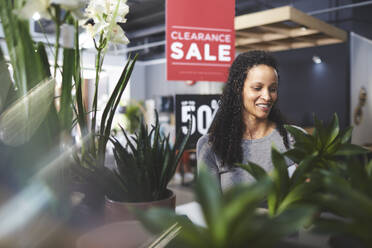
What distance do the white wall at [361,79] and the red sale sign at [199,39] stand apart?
17.2 ft

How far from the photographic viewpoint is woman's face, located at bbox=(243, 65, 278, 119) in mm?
1364

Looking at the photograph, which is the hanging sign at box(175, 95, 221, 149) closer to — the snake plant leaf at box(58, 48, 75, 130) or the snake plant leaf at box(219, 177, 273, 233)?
the snake plant leaf at box(58, 48, 75, 130)

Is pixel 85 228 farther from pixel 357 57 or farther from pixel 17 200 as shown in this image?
pixel 357 57

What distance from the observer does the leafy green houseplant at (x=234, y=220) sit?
30 cm

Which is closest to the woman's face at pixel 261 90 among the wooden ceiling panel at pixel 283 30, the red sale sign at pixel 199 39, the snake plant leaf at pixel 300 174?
the red sale sign at pixel 199 39

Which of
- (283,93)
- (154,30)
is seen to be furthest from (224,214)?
(154,30)

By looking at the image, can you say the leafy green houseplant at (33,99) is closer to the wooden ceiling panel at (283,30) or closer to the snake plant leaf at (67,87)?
→ the snake plant leaf at (67,87)

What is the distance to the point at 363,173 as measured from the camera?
0.39m

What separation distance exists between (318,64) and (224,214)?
7309mm

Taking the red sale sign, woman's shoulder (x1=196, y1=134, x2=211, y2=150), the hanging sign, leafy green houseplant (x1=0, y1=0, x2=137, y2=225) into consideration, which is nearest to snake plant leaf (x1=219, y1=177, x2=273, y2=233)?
leafy green houseplant (x1=0, y1=0, x2=137, y2=225)

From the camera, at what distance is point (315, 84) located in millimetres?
6988

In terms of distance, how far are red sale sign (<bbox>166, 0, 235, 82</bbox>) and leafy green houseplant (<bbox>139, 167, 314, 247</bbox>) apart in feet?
5.63

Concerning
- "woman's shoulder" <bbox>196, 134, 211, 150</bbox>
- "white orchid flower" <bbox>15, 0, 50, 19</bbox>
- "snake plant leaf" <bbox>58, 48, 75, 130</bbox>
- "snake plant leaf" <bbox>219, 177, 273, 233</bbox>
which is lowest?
"woman's shoulder" <bbox>196, 134, 211, 150</bbox>

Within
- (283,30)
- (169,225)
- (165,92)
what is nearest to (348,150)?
(169,225)
